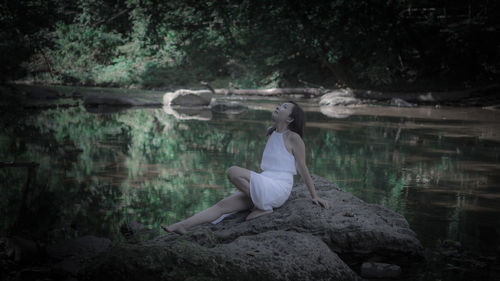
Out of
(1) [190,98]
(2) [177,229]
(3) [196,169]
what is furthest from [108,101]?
(2) [177,229]

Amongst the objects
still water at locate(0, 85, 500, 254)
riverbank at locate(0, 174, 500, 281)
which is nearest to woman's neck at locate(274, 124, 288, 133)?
riverbank at locate(0, 174, 500, 281)

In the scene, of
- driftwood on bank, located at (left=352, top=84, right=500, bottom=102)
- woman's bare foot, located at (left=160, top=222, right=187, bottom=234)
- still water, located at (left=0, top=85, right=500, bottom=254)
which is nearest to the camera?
woman's bare foot, located at (left=160, top=222, right=187, bottom=234)

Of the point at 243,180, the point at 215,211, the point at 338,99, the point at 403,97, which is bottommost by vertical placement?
the point at 215,211

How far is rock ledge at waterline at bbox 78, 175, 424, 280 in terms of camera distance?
10.1 ft

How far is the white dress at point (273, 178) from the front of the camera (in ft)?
15.1

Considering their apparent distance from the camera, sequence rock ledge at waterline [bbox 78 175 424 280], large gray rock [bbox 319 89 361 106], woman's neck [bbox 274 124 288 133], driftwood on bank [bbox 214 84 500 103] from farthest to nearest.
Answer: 1. large gray rock [bbox 319 89 361 106]
2. driftwood on bank [bbox 214 84 500 103]
3. woman's neck [bbox 274 124 288 133]
4. rock ledge at waterline [bbox 78 175 424 280]

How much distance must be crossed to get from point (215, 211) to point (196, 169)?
2.80 metres

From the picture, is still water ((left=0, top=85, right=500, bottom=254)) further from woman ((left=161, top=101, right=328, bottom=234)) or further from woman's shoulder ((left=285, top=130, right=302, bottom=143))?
woman's shoulder ((left=285, top=130, right=302, bottom=143))

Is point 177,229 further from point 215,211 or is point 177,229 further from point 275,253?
point 275,253

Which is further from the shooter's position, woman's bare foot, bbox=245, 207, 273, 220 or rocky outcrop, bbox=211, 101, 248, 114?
rocky outcrop, bbox=211, 101, 248, 114

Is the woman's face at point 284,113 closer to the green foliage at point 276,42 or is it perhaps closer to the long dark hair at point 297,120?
the long dark hair at point 297,120

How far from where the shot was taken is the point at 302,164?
185 inches

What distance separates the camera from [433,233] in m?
4.79

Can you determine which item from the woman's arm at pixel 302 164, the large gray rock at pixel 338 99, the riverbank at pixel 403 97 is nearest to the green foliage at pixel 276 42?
the riverbank at pixel 403 97
